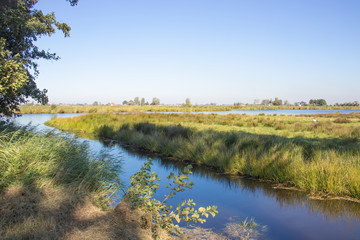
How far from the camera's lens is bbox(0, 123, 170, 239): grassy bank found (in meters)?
3.14

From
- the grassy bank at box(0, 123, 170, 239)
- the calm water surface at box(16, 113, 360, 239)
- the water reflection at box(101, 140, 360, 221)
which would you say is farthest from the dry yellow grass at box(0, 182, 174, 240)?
the water reflection at box(101, 140, 360, 221)

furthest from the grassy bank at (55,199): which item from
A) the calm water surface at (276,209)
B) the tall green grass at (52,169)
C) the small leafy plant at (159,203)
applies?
the calm water surface at (276,209)

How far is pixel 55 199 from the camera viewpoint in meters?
3.83

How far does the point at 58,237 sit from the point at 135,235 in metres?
0.95

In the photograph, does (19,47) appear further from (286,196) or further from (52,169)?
(286,196)

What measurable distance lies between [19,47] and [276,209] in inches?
286

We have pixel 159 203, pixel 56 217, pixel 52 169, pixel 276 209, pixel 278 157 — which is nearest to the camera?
pixel 56 217

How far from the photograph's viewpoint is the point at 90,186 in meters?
4.76

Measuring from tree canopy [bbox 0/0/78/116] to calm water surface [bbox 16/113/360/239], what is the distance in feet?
12.4

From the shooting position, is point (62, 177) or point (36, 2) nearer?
point (62, 177)

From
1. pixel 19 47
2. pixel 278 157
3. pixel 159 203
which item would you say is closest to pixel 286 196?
pixel 278 157

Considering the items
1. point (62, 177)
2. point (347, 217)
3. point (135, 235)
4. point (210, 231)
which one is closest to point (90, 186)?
point (62, 177)

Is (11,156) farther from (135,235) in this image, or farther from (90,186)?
(135,235)

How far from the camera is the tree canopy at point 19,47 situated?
191 inches
